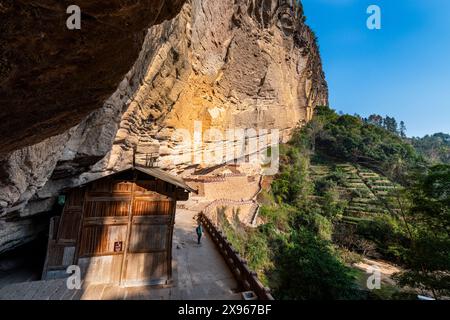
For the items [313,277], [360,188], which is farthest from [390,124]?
[313,277]

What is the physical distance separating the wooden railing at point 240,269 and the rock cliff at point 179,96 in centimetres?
482

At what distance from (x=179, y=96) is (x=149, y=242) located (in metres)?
8.29

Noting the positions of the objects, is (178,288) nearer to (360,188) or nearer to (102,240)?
(102,240)

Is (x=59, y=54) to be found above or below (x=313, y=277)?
above

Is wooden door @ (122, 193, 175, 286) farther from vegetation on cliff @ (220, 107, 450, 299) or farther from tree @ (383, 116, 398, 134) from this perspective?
tree @ (383, 116, 398, 134)

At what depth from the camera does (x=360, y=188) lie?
2980cm

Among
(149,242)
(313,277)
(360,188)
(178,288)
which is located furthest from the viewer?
(360,188)

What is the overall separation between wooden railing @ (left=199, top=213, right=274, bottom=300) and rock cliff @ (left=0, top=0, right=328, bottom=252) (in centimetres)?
482

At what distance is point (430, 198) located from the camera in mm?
10266

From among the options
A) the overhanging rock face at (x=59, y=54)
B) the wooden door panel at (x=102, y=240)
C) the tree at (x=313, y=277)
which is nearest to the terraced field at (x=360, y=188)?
the tree at (x=313, y=277)

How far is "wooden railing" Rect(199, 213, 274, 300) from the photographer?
15.1 ft

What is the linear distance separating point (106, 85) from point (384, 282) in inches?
806

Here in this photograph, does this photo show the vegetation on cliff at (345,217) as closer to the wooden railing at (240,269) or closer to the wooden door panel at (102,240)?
the wooden railing at (240,269)

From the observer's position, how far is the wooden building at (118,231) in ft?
18.3
